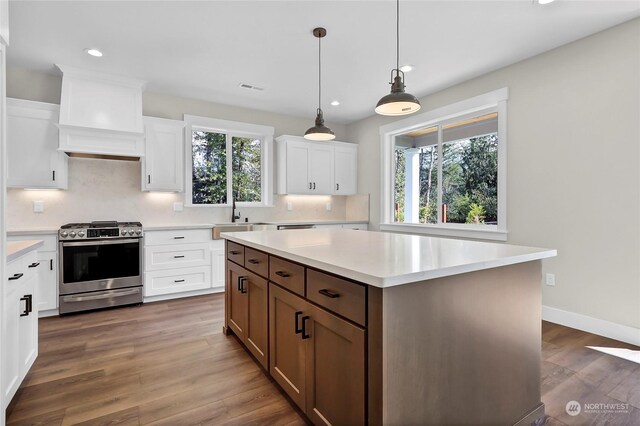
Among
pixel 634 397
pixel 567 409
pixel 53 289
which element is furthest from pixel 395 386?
pixel 53 289

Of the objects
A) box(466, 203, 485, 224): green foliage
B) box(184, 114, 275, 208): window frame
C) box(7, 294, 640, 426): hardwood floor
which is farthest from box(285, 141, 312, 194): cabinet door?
box(7, 294, 640, 426): hardwood floor

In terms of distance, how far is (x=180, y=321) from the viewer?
10.6 ft

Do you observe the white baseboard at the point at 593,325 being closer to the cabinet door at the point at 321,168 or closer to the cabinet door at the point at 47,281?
the cabinet door at the point at 321,168

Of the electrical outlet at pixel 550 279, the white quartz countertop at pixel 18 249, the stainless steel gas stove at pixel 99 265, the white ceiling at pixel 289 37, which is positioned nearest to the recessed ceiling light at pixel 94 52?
the white ceiling at pixel 289 37

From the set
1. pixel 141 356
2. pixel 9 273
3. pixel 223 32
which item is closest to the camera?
pixel 9 273

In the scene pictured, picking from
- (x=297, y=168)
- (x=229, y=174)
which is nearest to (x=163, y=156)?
(x=229, y=174)

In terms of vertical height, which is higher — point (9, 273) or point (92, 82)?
point (92, 82)

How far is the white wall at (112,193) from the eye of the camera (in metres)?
3.65

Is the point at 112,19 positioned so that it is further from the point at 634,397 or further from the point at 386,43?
the point at 634,397

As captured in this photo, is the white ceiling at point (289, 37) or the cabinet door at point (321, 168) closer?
the white ceiling at point (289, 37)

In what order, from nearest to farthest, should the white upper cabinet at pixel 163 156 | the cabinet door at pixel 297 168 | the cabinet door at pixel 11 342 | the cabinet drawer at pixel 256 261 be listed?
the cabinet door at pixel 11 342
the cabinet drawer at pixel 256 261
the white upper cabinet at pixel 163 156
the cabinet door at pixel 297 168

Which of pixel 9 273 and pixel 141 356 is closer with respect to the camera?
pixel 9 273

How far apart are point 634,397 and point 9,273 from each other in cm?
358

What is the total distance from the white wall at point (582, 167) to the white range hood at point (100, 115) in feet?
13.7
